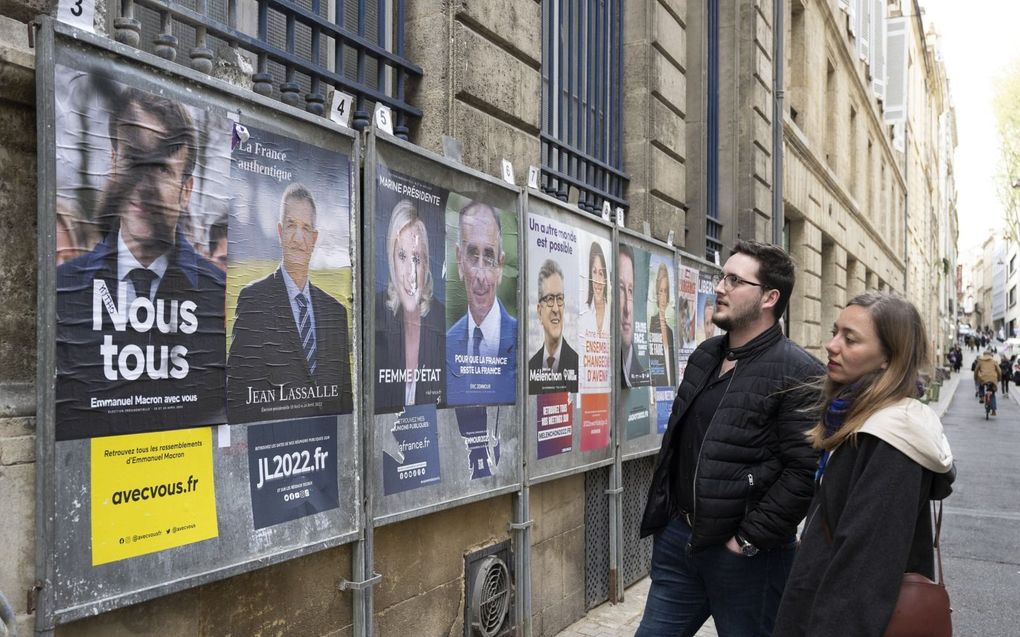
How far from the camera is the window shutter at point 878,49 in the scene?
2162 cm

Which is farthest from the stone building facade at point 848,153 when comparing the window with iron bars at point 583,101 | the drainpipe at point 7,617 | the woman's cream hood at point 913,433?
the drainpipe at point 7,617

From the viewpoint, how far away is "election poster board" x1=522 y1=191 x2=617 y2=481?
4.99 metres

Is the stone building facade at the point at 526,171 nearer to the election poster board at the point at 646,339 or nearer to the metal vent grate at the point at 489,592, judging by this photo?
the metal vent grate at the point at 489,592

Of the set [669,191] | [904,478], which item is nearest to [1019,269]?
[669,191]

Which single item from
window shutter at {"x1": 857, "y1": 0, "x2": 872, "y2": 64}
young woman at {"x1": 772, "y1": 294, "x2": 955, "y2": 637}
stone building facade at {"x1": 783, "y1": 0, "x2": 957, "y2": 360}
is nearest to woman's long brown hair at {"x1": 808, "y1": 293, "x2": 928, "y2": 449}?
young woman at {"x1": 772, "y1": 294, "x2": 955, "y2": 637}

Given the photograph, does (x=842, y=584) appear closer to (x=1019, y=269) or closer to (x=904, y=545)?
(x=904, y=545)

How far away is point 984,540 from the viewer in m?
8.45

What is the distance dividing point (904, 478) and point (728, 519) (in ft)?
3.00

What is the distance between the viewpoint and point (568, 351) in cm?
536

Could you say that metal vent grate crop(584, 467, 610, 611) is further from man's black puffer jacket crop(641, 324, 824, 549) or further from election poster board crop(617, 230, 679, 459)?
man's black puffer jacket crop(641, 324, 824, 549)

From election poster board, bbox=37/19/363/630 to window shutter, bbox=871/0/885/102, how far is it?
2149cm

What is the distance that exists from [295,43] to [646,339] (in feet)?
11.2

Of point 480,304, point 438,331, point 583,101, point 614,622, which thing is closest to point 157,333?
point 438,331

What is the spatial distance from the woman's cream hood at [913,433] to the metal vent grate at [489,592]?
2660mm
